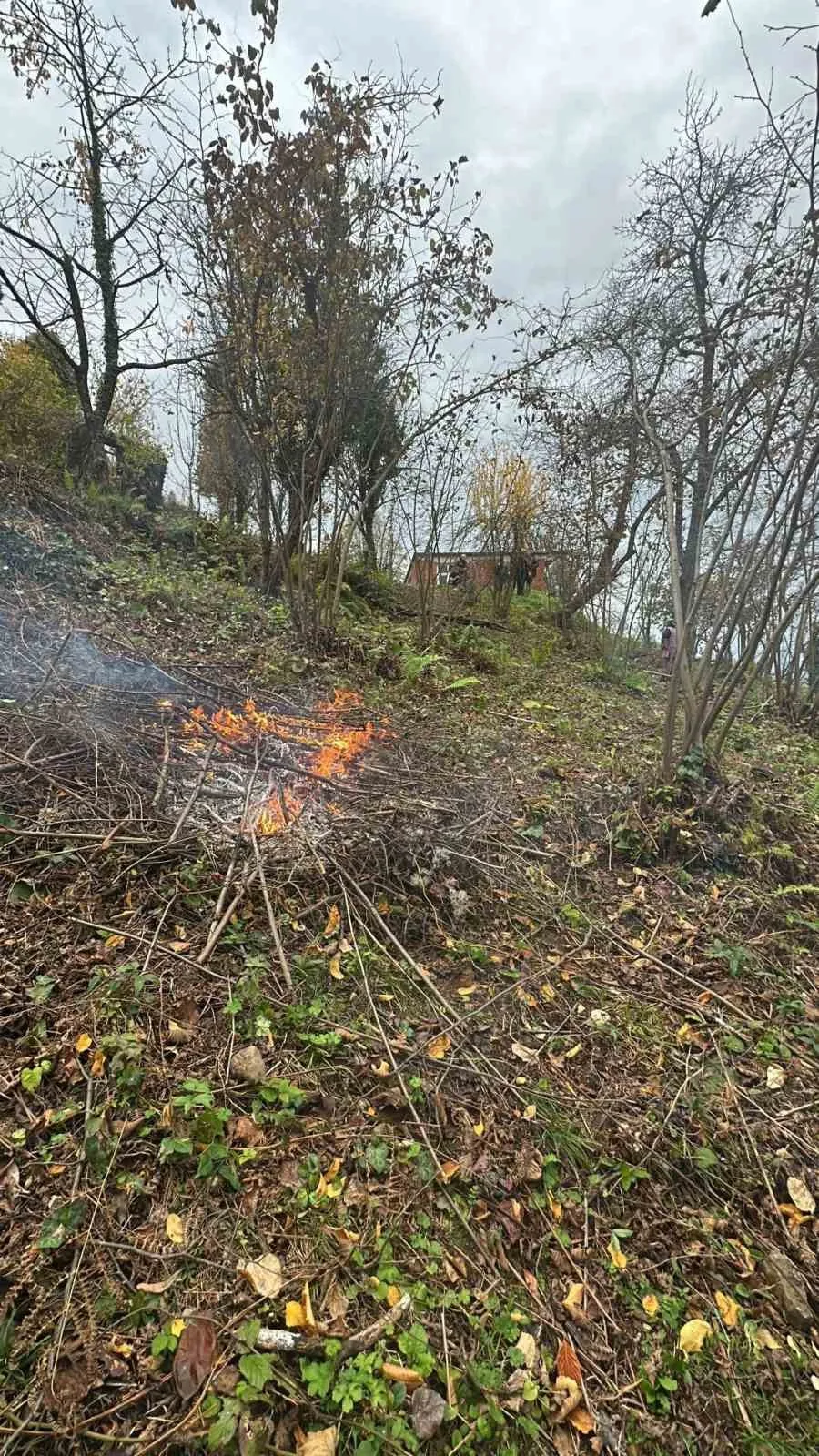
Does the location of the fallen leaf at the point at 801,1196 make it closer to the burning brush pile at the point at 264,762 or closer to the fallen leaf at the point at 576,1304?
the fallen leaf at the point at 576,1304

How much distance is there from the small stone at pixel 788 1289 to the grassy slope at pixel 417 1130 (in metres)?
0.02

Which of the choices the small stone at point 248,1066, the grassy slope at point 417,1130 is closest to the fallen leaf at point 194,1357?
the grassy slope at point 417,1130

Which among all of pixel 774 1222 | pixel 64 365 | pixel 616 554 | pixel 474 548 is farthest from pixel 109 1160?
pixel 64 365

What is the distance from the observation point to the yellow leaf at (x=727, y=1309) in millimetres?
1431

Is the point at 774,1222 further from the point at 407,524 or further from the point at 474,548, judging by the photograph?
the point at 474,548

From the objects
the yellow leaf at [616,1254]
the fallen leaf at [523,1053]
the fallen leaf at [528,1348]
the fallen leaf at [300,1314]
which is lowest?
the fallen leaf at [528,1348]

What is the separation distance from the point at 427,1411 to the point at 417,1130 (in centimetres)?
56

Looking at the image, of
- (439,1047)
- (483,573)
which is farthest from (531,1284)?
(483,573)

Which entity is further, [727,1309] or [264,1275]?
[727,1309]

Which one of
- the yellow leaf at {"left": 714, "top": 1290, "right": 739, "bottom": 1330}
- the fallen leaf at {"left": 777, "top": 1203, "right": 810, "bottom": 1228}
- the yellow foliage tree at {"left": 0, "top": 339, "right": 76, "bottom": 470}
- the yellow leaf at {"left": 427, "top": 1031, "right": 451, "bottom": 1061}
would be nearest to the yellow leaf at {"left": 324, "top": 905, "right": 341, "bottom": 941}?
the yellow leaf at {"left": 427, "top": 1031, "right": 451, "bottom": 1061}

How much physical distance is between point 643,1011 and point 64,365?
1075 cm

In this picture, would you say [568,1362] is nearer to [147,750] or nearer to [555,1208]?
[555,1208]

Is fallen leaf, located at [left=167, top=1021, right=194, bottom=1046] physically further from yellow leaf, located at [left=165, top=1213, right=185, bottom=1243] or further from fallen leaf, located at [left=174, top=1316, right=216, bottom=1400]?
fallen leaf, located at [left=174, top=1316, right=216, bottom=1400]

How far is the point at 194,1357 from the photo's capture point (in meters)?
1.17
